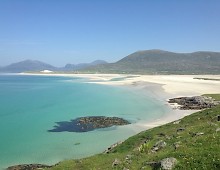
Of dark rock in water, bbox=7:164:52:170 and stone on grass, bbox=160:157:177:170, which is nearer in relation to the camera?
stone on grass, bbox=160:157:177:170

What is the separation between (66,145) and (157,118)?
2328cm

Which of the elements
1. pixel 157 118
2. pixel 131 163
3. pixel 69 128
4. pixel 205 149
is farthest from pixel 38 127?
pixel 205 149

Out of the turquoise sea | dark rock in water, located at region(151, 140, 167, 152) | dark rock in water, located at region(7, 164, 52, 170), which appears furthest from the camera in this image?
the turquoise sea

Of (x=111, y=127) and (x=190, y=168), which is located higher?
(x=190, y=168)

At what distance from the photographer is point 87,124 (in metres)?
54.4

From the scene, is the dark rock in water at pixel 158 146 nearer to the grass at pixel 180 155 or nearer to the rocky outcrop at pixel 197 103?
the grass at pixel 180 155

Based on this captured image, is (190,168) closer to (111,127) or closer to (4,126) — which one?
(111,127)

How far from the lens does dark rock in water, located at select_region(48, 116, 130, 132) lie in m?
51.2

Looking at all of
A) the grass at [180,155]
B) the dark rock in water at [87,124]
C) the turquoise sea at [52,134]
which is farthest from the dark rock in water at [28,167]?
the dark rock in water at [87,124]

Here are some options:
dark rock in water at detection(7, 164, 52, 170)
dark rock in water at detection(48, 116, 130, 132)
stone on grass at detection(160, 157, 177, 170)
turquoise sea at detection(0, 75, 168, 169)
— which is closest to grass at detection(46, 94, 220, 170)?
stone on grass at detection(160, 157, 177, 170)

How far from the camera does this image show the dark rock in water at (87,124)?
2014 inches

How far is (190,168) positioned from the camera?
668 inches

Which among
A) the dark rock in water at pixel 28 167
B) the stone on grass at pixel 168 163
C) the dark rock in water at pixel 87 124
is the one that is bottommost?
the dark rock in water at pixel 28 167

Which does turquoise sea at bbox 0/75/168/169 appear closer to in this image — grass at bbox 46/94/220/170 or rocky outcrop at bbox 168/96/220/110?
rocky outcrop at bbox 168/96/220/110
